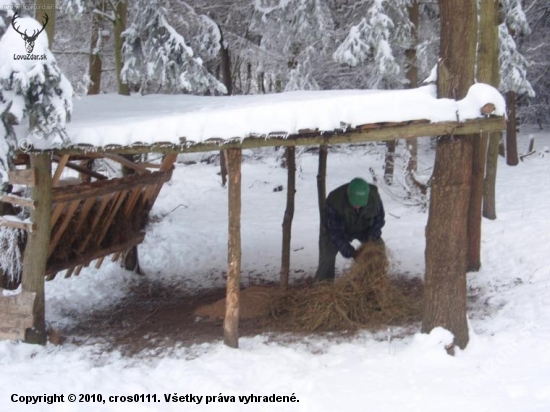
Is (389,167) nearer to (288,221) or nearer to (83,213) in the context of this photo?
(288,221)

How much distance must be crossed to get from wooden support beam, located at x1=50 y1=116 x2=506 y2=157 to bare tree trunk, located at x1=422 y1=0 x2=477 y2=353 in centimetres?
24

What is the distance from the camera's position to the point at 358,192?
702cm

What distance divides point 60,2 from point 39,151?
5.46 metres

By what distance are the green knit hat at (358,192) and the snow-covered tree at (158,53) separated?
4803mm

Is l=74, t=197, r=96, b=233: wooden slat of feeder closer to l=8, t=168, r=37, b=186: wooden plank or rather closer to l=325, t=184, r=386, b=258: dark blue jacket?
l=8, t=168, r=37, b=186: wooden plank

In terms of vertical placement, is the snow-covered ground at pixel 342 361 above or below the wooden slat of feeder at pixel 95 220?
below

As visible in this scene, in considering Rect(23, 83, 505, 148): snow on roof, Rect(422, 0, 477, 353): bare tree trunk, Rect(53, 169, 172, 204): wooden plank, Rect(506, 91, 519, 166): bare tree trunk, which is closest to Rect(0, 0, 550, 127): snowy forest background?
Rect(506, 91, 519, 166): bare tree trunk

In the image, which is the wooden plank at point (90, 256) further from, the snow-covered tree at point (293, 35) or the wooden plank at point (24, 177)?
the snow-covered tree at point (293, 35)

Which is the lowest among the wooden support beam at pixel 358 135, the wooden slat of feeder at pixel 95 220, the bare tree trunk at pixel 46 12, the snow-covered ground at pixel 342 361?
the snow-covered ground at pixel 342 361

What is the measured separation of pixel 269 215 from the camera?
44.4 ft

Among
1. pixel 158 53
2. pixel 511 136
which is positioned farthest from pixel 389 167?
pixel 158 53

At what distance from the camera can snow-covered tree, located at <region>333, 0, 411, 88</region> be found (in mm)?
11711

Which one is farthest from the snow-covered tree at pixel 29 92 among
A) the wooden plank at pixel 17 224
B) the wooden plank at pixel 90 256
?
the wooden plank at pixel 90 256

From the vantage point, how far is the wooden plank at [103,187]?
6.88m
